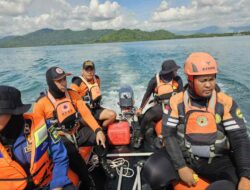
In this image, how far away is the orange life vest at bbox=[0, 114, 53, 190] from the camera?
1.68 metres

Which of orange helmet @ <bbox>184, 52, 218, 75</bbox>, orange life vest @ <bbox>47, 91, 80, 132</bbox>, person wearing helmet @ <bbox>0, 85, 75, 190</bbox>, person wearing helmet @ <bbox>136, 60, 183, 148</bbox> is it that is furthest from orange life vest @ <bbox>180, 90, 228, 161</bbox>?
person wearing helmet @ <bbox>136, 60, 183, 148</bbox>

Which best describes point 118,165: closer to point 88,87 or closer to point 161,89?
point 161,89

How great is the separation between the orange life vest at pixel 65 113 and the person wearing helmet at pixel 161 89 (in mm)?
1223

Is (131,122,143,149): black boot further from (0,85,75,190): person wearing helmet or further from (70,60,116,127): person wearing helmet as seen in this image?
(0,85,75,190): person wearing helmet

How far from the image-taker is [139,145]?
3656mm

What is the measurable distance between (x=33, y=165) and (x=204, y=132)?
4.38 feet

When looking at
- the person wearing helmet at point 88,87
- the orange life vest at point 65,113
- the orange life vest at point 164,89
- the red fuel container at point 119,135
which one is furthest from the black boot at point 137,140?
the orange life vest at point 65,113

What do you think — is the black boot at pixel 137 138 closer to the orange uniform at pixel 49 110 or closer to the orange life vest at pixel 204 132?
the orange uniform at pixel 49 110

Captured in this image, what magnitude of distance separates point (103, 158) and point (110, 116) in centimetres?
109

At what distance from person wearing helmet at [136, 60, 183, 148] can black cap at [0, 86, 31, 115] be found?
2435 millimetres

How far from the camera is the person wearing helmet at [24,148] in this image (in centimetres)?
164

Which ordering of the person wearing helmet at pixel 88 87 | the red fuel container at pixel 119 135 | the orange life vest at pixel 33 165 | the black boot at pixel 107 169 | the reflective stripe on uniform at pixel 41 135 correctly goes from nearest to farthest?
the orange life vest at pixel 33 165, the reflective stripe on uniform at pixel 41 135, the black boot at pixel 107 169, the red fuel container at pixel 119 135, the person wearing helmet at pixel 88 87

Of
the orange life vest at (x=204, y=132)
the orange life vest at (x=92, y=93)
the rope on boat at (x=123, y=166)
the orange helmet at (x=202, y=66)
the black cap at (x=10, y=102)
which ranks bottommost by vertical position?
the rope on boat at (x=123, y=166)

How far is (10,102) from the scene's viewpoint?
1601 millimetres
